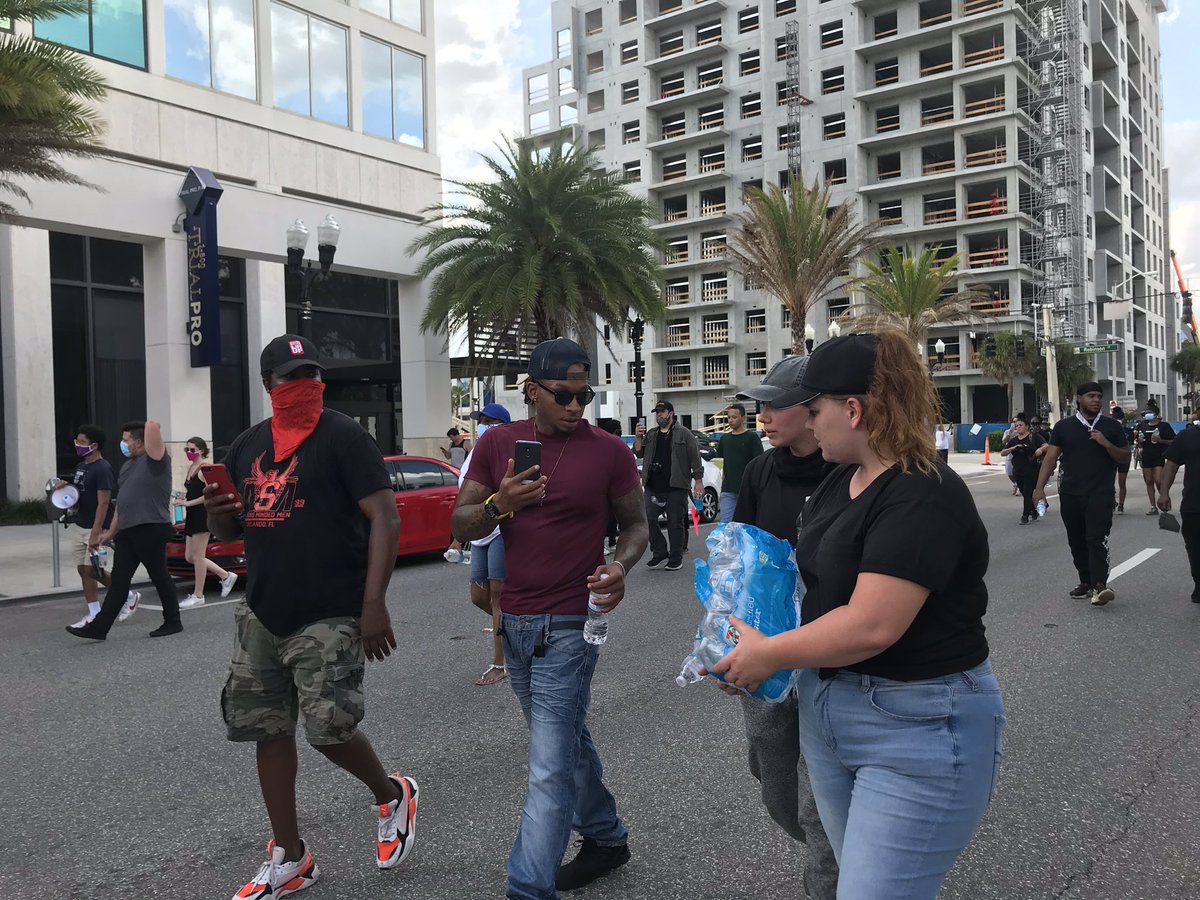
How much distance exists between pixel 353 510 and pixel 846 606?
208 cm

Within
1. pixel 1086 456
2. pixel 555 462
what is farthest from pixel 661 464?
pixel 555 462

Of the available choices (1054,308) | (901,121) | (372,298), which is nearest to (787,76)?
(901,121)

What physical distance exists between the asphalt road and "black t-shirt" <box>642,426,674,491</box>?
3.50 metres

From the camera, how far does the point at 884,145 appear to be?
56.5 m

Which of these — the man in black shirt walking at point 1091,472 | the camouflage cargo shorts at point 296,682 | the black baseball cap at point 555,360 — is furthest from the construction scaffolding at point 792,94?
A: the camouflage cargo shorts at point 296,682

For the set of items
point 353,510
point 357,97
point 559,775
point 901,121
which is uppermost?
point 901,121

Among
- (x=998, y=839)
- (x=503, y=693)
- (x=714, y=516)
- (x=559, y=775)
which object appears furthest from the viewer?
(x=714, y=516)

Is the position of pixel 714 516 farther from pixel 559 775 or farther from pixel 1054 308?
pixel 1054 308

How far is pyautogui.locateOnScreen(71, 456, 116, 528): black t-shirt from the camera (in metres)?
8.66

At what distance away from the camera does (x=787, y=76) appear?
58.9m

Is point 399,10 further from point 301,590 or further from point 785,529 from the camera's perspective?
point 785,529

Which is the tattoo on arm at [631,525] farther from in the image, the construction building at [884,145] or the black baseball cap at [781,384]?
the construction building at [884,145]

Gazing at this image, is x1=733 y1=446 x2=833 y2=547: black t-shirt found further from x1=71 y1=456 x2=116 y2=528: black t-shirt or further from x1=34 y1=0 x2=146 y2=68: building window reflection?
x1=34 y1=0 x2=146 y2=68: building window reflection

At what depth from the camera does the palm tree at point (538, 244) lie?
788 inches
